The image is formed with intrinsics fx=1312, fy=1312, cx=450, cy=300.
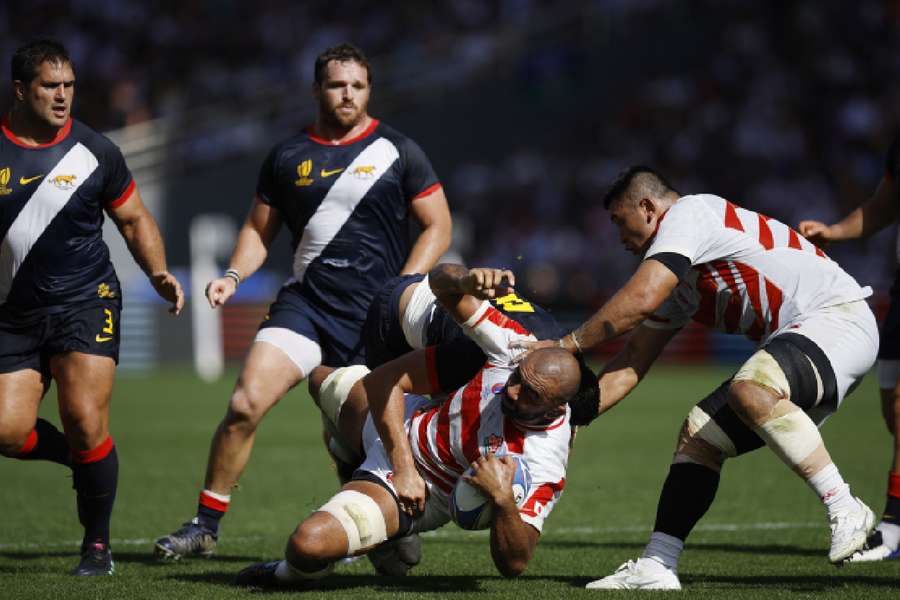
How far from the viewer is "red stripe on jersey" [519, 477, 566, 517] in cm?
550

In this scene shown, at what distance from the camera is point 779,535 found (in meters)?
7.66

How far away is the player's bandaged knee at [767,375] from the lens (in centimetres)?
562

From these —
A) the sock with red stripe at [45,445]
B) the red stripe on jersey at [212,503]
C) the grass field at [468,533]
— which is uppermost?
the sock with red stripe at [45,445]

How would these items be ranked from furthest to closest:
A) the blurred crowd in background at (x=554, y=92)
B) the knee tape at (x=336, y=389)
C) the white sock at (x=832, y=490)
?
the blurred crowd in background at (x=554, y=92) < the knee tape at (x=336, y=389) < the white sock at (x=832, y=490)

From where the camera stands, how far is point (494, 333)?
223 inches

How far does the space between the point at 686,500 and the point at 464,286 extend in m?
1.47

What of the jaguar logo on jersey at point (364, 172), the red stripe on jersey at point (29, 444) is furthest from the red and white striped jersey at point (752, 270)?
the red stripe on jersey at point (29, 444)

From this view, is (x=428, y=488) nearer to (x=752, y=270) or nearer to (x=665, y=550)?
(x=665, y=550)

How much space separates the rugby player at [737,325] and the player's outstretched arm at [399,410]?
721 millimetres

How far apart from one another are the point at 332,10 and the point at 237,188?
15.4ft

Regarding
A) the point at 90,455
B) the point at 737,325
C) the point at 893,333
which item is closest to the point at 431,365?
the point at 737,325

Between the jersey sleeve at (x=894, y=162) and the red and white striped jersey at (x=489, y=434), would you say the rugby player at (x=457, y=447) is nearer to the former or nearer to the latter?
the red and white striped jersey at (x=489, y=434)

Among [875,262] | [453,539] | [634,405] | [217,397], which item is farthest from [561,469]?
[875,262]

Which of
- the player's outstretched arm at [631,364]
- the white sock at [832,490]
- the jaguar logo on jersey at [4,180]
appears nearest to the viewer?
the white sock at [832,490]
